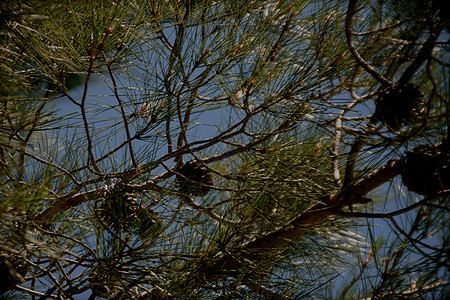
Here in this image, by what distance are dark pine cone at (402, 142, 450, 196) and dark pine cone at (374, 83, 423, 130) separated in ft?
0.20

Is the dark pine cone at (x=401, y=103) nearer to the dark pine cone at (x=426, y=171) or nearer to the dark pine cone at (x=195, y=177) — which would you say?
the dark pine cone at (x=426, y=171)

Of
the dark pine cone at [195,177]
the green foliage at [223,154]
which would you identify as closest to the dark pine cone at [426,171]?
the green foliage at [223,154]

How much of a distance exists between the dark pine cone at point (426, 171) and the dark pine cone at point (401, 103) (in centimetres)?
6

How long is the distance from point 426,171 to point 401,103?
0.35 ft

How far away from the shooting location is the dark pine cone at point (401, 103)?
0.66m

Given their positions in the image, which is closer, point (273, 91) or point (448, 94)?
point (448, 94)

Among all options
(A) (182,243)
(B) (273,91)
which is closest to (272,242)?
(A) (182,243)

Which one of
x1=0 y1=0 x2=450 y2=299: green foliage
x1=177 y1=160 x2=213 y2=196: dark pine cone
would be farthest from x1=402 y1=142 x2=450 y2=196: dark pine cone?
x1=177 y1=160 x2=213 y2=196: dark pine cone

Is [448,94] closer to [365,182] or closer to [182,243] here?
[365,182]

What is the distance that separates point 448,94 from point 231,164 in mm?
688

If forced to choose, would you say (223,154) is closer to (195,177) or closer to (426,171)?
(195,177)

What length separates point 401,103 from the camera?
66 centimetres

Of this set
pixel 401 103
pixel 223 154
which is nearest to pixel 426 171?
pixel 401 103

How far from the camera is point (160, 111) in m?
0.82
